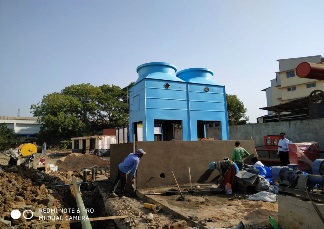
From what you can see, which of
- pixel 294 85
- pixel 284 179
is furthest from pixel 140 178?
pixel 294 85

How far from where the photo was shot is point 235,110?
3928cm

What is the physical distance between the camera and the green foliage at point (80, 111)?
105 feet

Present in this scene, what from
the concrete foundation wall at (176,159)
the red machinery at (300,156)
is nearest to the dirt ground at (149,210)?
the concrete foundation wall at (176,159)

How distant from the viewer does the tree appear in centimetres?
3891

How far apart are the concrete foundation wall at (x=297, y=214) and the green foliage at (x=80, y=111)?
101ft

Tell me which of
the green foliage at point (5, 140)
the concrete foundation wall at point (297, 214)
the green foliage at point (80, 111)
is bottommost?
the concrete foundation wall at point (297, 214)

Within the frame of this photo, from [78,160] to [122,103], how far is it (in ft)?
65.3

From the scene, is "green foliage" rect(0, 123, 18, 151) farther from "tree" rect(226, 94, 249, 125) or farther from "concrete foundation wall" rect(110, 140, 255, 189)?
"tree" rect(226, 94, 249, 125)

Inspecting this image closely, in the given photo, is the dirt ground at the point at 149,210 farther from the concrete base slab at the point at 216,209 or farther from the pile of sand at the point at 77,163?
the pile of sand at the point at 77,163

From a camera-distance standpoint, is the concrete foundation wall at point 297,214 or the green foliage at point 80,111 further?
the green foliage at point 80,111

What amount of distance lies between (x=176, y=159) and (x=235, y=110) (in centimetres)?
3251

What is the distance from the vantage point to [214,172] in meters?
9.46

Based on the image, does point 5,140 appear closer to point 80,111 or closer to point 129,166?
point 80,111

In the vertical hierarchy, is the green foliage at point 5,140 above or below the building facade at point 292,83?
below
